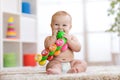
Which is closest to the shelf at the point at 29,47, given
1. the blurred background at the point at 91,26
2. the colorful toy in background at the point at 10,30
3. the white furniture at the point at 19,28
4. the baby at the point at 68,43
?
the white furniture at the point at 19,28

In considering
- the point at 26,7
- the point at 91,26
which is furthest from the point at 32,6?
the point at 91,26

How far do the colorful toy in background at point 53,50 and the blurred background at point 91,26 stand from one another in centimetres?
298

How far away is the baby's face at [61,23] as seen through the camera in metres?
1.64

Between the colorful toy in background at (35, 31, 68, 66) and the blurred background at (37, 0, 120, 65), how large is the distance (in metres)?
2.98

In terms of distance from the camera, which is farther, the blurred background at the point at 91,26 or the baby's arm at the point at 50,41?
the blurred background at the point at 91,26

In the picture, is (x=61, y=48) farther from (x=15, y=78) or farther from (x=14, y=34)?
(x=14, y=34)

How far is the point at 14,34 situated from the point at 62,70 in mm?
1684

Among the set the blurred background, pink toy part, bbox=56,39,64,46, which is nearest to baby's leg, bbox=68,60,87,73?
pink toy part, bbox=56,39,64,46

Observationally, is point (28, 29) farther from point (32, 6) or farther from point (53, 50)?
point (53, 50)

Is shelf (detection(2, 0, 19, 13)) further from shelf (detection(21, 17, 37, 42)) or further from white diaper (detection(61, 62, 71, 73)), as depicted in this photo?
white diaper (detection(61, 62, 71, 73))

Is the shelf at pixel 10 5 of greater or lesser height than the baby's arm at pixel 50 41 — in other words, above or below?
above

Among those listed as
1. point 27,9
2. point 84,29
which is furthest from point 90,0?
point 27,9

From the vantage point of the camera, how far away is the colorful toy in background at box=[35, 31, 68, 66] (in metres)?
1.58

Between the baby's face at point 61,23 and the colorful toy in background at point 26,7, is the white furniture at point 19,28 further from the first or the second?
the baby's face at point 61,23
